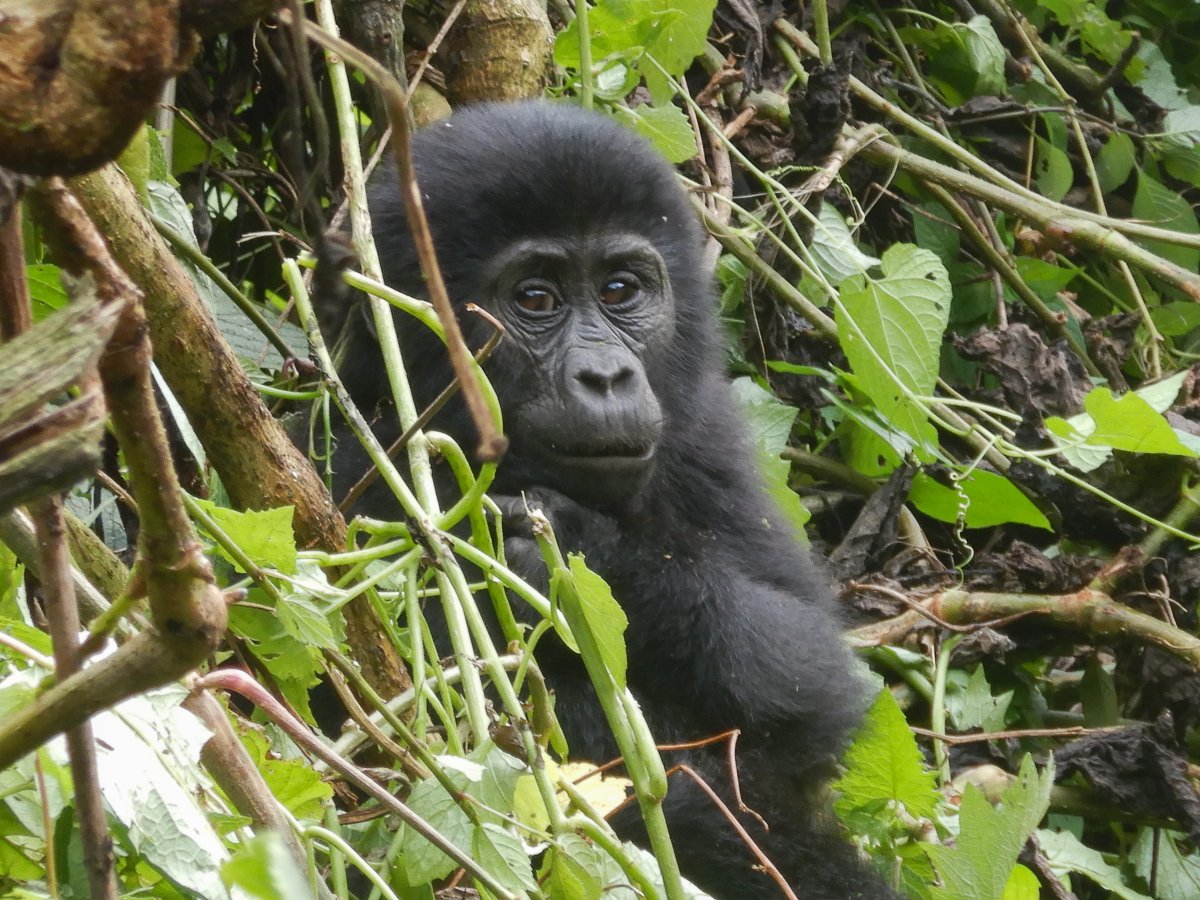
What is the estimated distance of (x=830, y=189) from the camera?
3402 mm

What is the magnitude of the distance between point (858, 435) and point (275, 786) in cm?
230

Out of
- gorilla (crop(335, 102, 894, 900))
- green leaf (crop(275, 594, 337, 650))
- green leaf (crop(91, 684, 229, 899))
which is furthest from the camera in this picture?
gorilla (crop(335, 102, 894, 900))

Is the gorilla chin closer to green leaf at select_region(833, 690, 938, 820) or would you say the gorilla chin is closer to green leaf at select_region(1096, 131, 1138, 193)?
green leaf at select_region(833, 690, 938, 820)

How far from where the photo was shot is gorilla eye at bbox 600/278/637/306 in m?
2.70

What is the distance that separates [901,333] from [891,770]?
115 centimetres

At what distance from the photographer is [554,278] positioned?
267 centimetres

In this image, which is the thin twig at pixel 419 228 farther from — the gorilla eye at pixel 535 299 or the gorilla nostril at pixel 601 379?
the gorilla eye at pixel 535 299

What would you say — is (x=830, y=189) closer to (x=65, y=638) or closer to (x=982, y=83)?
(x=982, y=83)

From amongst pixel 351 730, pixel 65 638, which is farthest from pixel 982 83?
pixel 65 638

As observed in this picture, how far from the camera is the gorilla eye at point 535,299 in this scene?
8.64ft

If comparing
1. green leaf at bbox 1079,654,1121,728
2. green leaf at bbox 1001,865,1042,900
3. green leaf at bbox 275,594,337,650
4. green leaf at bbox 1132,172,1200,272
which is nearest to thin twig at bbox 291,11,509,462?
green leaf at bbox 275,594,337,650

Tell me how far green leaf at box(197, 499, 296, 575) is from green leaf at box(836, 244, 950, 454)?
1.72m

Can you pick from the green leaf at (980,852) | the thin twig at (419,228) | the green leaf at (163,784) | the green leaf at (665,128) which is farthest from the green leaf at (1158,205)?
the thin twig at (419,228)

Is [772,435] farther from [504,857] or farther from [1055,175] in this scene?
[504,857]
